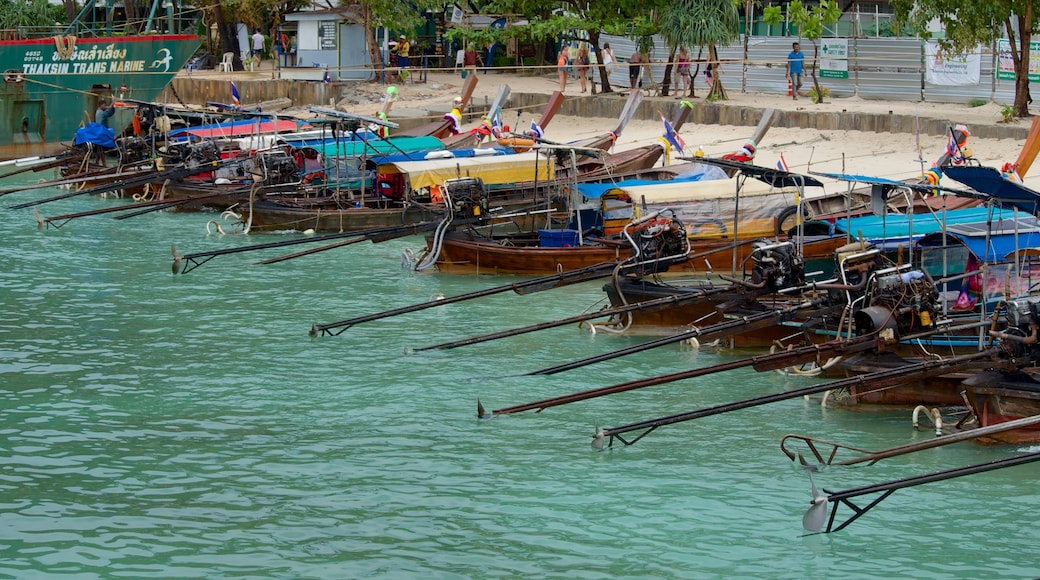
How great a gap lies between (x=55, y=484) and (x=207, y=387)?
3.47m

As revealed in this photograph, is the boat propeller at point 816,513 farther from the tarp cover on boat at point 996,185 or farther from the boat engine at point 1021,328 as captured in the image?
the tarp cover on boat at point 996,185

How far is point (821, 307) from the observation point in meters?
15.5

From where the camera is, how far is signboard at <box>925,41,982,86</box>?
104 feet

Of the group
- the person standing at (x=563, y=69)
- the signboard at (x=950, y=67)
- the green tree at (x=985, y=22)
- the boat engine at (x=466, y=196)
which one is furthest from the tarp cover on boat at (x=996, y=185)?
the person standing at (x=563, y=69)

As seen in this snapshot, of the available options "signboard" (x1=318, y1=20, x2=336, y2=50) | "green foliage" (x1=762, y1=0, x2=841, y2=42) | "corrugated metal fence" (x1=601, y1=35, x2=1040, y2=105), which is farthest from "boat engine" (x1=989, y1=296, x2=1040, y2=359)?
"signboard" (x1=318, y1=20, x2=336, y2=50)

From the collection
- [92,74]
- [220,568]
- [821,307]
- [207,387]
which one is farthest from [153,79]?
[220,568]

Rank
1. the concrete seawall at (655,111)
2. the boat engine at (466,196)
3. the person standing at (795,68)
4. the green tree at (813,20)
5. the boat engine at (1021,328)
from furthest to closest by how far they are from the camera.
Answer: the person standing at (795,68) → the green tree at (813,20) → the concrete seawall at (655,111) → the boat engine at (466,196) → the boat engine at (1021,328)

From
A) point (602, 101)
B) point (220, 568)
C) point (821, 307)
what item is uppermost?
point (602, 101)

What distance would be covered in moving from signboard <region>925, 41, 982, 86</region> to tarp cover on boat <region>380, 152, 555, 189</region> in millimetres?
11773

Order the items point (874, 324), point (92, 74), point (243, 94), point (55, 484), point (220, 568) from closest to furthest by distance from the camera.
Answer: point (220, 568), point (55, 484), point (874, 324), point (92, 74), point (243, 94)

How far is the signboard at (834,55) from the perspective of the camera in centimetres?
3550

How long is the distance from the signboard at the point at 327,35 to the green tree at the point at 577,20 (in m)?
7.52

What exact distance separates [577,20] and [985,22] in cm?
1350

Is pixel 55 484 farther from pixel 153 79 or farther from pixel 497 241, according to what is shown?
pixel 153 79
